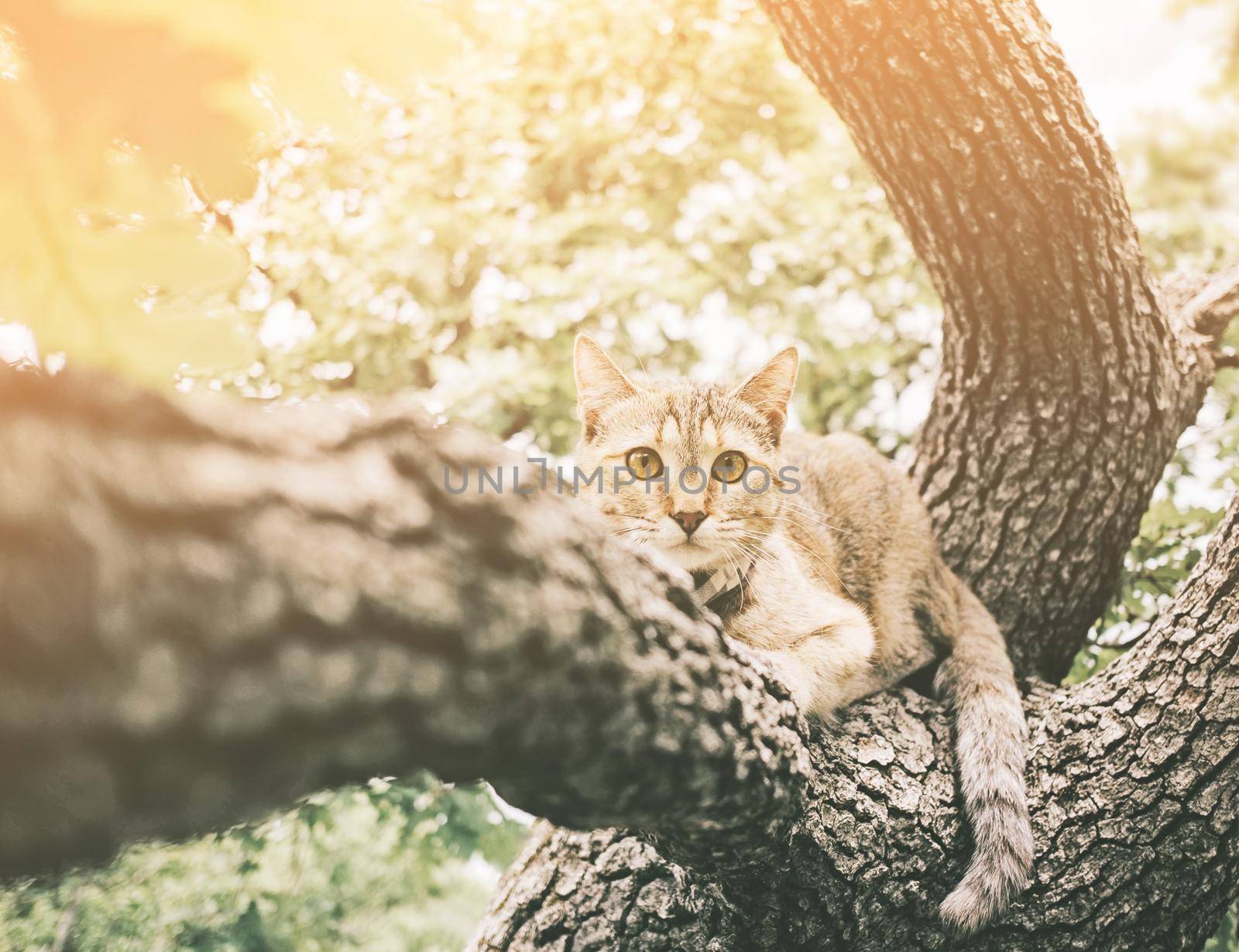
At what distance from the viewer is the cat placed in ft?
7.00

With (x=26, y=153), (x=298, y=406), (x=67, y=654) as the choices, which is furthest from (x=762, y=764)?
(x=26, y=153)

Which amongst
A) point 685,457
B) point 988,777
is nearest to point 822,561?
→ point 685,457

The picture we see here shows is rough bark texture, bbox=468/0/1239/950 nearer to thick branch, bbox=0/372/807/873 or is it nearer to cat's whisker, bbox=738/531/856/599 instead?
cat's whisker, bbox=738/531/856/599

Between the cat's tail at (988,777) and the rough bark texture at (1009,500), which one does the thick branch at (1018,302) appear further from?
the cat's tail at (988,777)

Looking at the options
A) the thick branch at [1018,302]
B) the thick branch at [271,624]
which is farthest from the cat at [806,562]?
the thick branch at [271,624]

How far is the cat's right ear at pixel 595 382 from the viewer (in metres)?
2.72

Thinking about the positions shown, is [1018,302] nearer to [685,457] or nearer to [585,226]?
[685,457]

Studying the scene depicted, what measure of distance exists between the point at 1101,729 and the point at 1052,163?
1730mm

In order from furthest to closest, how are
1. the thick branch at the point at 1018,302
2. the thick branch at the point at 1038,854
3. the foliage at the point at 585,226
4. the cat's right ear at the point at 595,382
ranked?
1. the foliage at the point at 585,226
2. the cat's right ear at the point at 595,382
3. the thick branch at the point at 1018,302
4. the thick branch at the point at 1038,854

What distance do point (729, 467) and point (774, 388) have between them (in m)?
0.40

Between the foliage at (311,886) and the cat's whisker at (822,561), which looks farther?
the cat's whisker at (822,561)

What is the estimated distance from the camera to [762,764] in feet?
4.85

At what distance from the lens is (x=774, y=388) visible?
9.23ft

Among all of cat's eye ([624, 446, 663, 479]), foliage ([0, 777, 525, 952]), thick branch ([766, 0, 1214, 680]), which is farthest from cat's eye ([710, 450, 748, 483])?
foliage ([0, 777, 525, 952])
